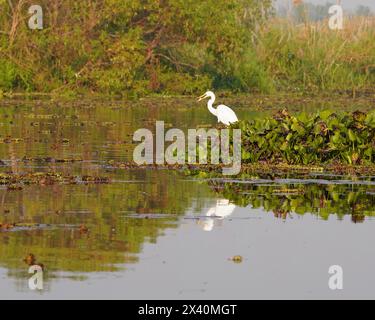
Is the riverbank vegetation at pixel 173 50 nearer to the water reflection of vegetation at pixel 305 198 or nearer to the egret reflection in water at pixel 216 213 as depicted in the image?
the water reflection of vegetation at pixel 305 198

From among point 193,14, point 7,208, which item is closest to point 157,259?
point 7,208

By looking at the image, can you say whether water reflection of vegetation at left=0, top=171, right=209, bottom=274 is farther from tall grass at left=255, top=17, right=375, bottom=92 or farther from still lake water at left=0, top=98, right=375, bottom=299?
tall grass at left=255, top=17, right=375, bottom=92

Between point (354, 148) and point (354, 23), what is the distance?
3407cm

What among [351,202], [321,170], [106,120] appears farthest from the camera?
[106,120]

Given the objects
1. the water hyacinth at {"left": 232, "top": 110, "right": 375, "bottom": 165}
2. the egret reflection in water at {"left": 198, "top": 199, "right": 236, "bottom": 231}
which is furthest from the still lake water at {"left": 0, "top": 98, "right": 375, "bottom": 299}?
the water hyacinth at {"left": 232, "top": 110, "right": 375, "bottom": 165}

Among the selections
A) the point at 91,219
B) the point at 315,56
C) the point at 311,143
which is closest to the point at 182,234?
the point at 91,219

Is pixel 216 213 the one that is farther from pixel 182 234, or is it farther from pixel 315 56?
pixel 315 56

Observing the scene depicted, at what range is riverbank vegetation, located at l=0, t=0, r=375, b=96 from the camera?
4472 cm

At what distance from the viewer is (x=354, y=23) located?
54.0 m

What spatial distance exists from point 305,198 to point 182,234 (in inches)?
135

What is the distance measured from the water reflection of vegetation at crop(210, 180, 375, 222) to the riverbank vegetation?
26.8 meters

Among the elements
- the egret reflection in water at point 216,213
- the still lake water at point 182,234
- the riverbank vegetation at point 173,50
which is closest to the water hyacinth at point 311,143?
the still lake water at point 182,234

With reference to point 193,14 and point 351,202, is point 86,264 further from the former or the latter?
point 193,14

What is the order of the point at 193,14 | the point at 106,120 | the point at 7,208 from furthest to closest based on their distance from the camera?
the point at 193,14
the point at 106,120
the point at 7,208
